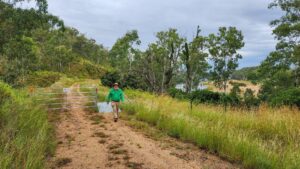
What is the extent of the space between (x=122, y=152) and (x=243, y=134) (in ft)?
10.7

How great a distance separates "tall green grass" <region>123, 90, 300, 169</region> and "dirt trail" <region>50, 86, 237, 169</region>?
0.44 meters

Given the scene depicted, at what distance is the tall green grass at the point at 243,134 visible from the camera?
5797 mm

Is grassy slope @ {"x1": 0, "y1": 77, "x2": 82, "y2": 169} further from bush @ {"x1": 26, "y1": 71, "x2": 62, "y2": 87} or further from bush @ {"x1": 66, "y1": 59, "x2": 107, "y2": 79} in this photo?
bush @ {"x1": 66, "y1": 59, "x2": 107, "y2": 79}

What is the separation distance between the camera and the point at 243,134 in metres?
6.95

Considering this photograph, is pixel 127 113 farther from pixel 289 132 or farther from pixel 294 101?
pixel 294 101

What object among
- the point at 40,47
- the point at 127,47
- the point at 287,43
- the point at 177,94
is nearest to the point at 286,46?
the point at 287,43

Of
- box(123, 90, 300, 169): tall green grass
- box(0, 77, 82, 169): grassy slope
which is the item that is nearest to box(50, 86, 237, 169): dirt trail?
box(123, 90, 300, 169): tall green grass

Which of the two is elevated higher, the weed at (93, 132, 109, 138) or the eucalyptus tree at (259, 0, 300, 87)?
the eucalyptus tree at (259, 0, 300, 87)

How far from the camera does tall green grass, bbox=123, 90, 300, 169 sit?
580 centimetres

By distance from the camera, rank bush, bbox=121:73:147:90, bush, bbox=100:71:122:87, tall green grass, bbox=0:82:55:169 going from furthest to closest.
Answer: bush, bbox=100:71:122:87
bush, bbox=121:73:147:90
tall green grass, bbox=0:82:55:169

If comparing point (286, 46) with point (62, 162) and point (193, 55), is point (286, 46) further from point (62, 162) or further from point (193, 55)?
point (62, 162)

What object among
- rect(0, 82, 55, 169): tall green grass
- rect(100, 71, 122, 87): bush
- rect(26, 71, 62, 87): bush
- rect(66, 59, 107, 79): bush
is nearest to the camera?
rect(0, 82, 55, 169): tall green grass

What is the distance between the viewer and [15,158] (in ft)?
14.4

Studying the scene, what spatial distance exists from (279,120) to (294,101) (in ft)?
45.3
